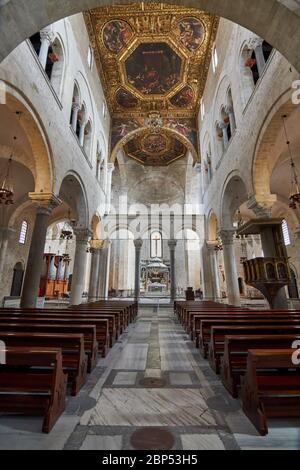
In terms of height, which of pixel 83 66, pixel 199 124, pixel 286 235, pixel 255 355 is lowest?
pixel 255 355

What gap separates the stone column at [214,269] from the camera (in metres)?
15.1

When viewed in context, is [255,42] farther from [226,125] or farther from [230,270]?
[230,270]

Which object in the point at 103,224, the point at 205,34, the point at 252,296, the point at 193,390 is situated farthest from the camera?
the point at 252,296

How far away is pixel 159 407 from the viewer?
8.15 ft

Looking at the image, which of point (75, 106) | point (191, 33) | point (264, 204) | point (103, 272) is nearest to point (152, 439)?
point (264, 204)

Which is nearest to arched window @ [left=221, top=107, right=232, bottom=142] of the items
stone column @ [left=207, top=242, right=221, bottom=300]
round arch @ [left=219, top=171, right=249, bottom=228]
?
round arch @ [left=219, top=171, right=249, bottom=228]

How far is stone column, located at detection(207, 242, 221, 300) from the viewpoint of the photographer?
593 inches

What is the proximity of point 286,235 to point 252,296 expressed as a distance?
747 cm

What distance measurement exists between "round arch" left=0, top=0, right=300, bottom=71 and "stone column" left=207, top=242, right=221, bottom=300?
11901mm

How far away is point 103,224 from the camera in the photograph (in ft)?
55.9

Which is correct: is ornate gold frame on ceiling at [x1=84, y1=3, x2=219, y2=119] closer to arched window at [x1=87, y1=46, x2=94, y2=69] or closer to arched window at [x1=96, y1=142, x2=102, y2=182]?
arched window at [x1=87, y1=46, x2=94, y2=69]
